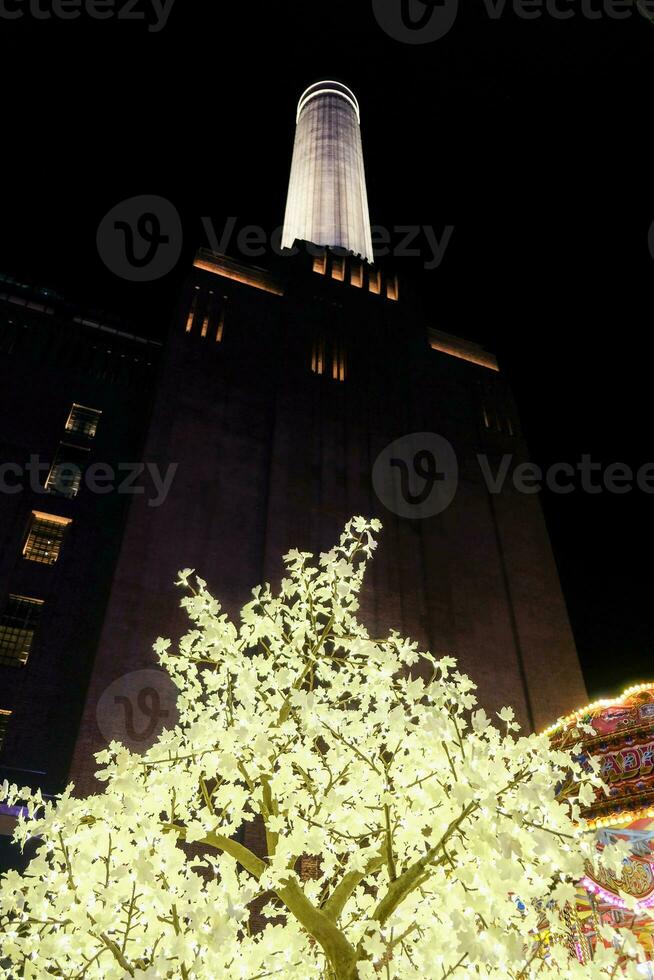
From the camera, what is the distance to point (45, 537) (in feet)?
83.0

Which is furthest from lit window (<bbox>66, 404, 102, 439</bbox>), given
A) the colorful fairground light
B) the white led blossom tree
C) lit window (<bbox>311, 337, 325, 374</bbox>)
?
the colorful fairground light

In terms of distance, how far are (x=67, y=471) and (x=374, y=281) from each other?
73.3ft

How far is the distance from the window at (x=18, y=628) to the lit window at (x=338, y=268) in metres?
25.1

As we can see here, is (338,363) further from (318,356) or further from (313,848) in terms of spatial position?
(313,848)

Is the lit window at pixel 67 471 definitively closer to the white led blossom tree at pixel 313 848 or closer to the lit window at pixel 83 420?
the lit window at pixel 83 420

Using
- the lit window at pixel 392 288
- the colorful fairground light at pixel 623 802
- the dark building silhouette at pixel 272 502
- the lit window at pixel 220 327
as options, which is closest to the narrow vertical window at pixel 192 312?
the dark building silhouette at pixel 272 502

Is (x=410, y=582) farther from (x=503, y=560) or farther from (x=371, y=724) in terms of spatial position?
(x=371, y=724)

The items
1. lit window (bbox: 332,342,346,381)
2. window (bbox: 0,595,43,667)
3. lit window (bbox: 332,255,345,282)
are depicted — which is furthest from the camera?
lit window (bbox: 332,255,345,282)

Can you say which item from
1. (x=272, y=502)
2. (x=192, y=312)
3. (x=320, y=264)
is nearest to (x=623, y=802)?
(x=272, y=502)

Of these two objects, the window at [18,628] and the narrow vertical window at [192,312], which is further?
the narrow vertical window at [192,312]

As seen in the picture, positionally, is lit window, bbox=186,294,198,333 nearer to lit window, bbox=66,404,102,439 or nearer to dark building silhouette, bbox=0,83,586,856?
dark building silhouette, bbox=0,83,586,856

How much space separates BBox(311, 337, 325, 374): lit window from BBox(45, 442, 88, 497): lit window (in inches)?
481

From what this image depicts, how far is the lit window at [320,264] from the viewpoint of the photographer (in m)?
36.8

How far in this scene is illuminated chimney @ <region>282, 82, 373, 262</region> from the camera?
4597cm
